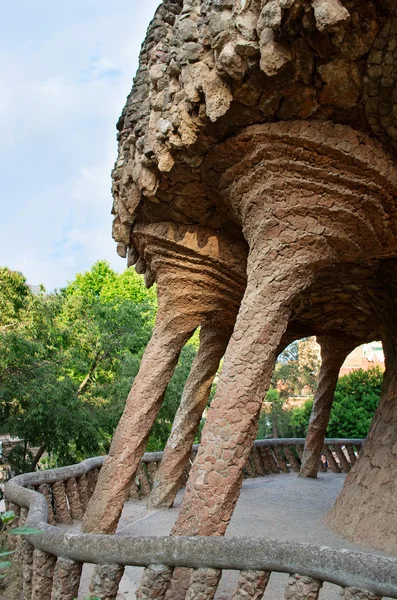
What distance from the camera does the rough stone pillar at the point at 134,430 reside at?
5781mm

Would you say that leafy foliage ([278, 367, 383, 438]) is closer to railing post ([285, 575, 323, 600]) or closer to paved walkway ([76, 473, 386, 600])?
paved walkway ([76, 473, 386, 600])

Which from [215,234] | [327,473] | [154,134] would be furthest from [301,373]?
[154,134]

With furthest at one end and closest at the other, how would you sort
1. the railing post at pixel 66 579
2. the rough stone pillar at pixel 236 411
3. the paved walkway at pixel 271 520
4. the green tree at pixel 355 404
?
the green tree at pixel 355 404 < the paved walkway at pixel 271 520 < the rough stone pillar at pixel 236 411 < the railing post at pixel 66 579

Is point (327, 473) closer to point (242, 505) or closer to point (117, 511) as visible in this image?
point (242, 505)

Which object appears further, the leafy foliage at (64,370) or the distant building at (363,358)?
the distant building at (363,358)

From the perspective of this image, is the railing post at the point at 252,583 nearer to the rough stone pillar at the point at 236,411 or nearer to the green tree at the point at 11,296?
the rough stone pillar at the point at 236,411

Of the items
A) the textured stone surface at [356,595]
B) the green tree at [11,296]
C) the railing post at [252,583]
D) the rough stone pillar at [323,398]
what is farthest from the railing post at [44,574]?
the rough stone pillar at [323,398]

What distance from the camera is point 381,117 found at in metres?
4.46

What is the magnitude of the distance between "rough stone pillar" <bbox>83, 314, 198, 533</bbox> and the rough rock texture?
15 millimetres

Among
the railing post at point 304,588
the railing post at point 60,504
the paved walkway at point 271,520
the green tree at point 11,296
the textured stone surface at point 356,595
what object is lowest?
the paved walkway at point 271,520

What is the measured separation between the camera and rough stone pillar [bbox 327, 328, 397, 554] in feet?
17.9

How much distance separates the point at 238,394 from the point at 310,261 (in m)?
1.34

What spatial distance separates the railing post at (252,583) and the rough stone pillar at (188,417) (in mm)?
4952

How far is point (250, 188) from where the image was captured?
514 centimetres
